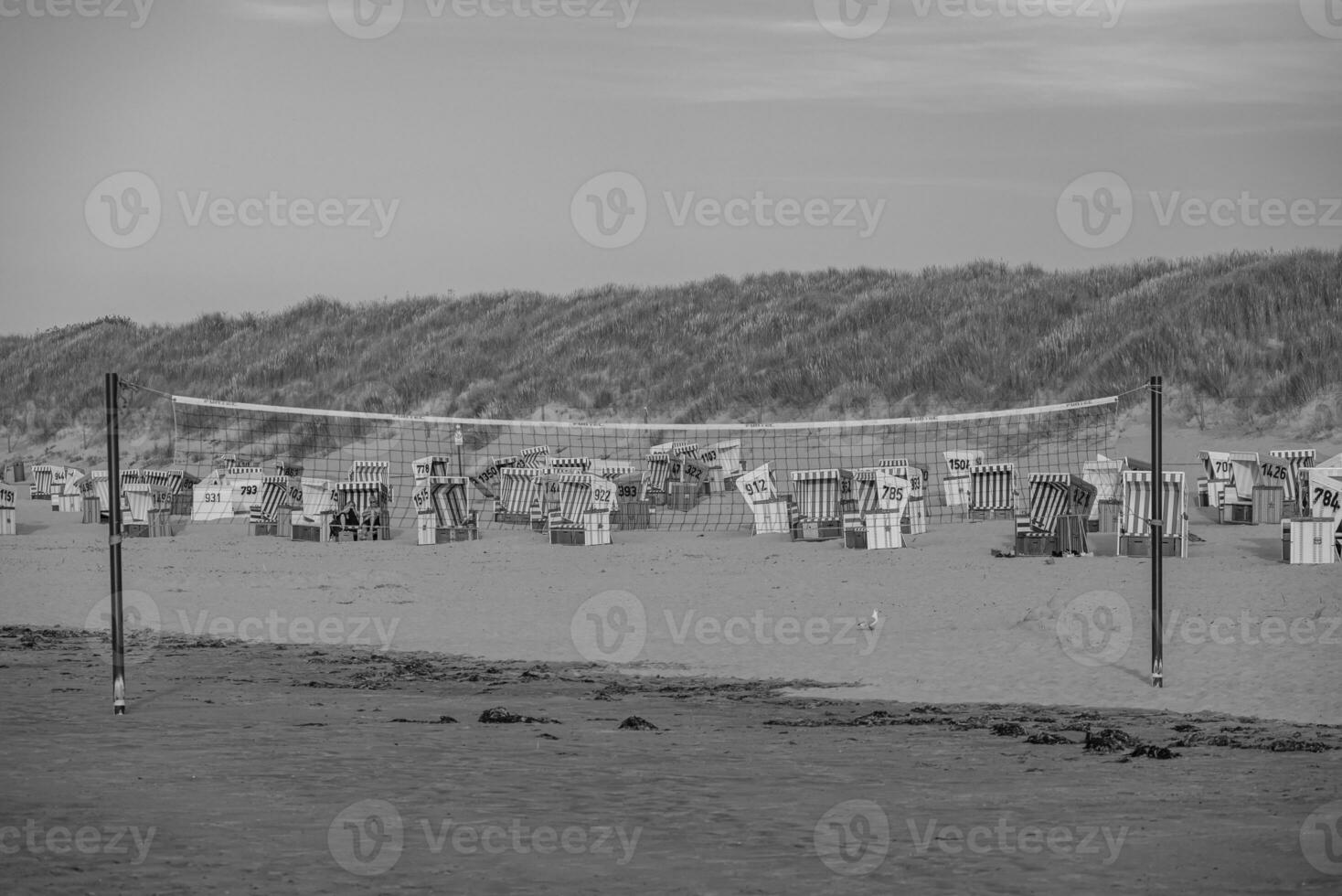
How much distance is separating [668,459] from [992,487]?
22.6 feet

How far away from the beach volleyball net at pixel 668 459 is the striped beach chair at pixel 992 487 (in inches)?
0.8

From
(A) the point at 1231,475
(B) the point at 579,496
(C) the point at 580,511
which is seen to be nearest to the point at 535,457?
(B) the point at 579,496

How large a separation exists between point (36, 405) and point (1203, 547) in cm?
4380

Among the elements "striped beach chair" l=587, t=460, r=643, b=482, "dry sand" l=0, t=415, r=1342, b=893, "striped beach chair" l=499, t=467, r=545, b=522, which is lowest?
"dry sand" l=0, t=415, r=1342, b=893

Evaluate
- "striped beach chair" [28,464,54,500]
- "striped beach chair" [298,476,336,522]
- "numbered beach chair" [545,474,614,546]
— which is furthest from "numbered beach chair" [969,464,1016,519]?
"striped beach chair" [28,464,54,500]

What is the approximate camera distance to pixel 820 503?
73.2 ft

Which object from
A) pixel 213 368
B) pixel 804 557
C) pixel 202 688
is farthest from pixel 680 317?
pixel 202 688

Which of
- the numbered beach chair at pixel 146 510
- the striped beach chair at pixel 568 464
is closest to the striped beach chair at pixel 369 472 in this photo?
the striped beach chair at pixel 568 464

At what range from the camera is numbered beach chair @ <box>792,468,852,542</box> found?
71.3ft

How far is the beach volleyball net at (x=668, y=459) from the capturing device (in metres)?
23.7

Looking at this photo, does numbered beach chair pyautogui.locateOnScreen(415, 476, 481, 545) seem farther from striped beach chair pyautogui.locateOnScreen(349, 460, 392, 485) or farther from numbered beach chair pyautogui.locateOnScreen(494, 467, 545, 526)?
striped beach chair pyautogui.locateOnScreen(349, 460, 392, 485)

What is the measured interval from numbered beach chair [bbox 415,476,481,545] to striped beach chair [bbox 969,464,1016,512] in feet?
24.2

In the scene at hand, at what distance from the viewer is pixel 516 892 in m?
5.85

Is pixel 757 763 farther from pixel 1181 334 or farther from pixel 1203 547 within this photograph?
pixel 1181 334
